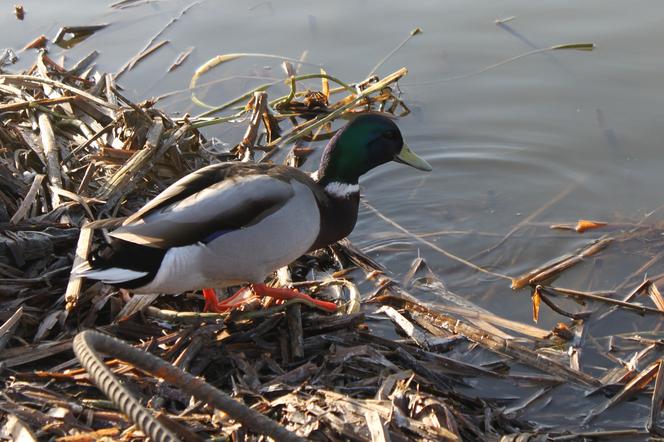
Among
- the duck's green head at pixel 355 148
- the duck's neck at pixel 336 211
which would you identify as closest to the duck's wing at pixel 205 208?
the duck's neck at pixel 336 211

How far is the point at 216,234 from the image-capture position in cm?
407

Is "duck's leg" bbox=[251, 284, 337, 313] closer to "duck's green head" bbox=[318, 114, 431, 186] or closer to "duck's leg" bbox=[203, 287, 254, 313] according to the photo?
"duck's leg" bbox=[203, 287, 254, 313]

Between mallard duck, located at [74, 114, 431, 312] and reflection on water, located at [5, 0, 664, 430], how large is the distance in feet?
3.36

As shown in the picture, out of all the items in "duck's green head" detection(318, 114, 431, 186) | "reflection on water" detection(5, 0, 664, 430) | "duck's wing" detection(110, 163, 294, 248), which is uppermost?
"duck's wing" detection(110, 163, 294, 248)

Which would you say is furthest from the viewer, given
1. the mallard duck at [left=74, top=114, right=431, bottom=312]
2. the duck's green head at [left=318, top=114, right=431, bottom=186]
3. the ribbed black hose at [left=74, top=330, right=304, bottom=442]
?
the duck's green head at [left=318, top=114, right=431, bottom=186]

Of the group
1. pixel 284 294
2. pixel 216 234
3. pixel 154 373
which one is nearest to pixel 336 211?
pixel 284 294

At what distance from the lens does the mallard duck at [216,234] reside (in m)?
3.95

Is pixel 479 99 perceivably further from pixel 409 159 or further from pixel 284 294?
pixel 284 294

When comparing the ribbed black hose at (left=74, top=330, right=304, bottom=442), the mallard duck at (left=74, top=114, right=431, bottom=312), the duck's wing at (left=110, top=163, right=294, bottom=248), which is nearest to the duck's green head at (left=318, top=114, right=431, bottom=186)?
the mallard duck at (left=74, top=114, right=431, bottom=312)

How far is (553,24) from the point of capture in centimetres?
696

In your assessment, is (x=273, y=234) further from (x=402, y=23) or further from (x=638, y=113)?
(x=402, y=23)

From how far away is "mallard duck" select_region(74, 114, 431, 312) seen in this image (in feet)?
12.9

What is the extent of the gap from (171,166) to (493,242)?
6.20ft

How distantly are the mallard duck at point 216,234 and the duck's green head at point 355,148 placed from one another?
11.2 inches
